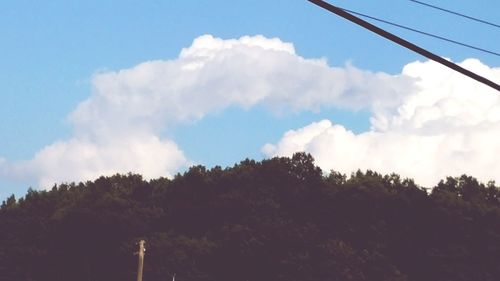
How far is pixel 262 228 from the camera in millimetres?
72438

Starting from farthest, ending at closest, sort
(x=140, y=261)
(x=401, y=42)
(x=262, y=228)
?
(x=262, y=228) < (x=140, y=261) < (x=401, y=42)

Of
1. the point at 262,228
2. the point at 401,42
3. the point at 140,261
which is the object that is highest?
the point at 262,228

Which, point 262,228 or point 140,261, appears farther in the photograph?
point 262,228

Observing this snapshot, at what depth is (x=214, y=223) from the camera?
252 ft

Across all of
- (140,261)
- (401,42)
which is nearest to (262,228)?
(140,261)

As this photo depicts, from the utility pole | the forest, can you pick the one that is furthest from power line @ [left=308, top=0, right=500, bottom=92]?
the forest

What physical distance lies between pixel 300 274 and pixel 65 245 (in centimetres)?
2667

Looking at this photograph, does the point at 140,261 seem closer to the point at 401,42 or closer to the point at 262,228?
the point at 262,228

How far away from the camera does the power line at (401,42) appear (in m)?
6.92

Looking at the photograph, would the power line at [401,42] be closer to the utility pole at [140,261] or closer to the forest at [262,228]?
the utility pole at [140,261]

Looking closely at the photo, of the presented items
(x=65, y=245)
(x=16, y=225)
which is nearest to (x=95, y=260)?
(x=65, y=245)

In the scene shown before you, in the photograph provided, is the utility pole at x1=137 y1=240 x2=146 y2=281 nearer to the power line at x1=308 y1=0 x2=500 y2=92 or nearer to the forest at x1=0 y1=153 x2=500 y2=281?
the forest at x1=0 y1=153 x2=500 y2=281

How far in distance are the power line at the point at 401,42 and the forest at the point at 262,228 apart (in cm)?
6251

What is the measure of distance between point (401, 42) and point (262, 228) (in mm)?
65943
